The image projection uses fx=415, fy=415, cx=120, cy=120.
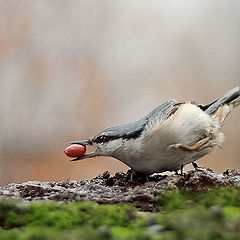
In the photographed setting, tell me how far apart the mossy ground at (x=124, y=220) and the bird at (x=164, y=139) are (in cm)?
44

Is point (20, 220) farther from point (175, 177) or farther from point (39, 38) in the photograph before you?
point (39, 38)

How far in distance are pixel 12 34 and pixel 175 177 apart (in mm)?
1563

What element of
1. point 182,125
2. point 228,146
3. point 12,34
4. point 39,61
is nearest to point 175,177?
point 182,125

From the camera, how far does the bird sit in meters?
1.63

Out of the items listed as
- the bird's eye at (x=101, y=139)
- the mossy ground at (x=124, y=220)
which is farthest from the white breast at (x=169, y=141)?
the mossy ground at (x=124, y=220)

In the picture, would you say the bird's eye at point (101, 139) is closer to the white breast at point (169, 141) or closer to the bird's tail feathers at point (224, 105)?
the white breast at point (169, 141)

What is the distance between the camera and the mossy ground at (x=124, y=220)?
2.17 feet

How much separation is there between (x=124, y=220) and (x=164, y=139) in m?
0.77

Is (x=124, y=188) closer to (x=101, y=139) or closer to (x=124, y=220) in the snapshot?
(x=101, y=139)

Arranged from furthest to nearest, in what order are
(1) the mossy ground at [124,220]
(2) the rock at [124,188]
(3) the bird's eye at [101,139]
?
(3) the bird's eye at [101,139], (2) the rock at [124,188], (1) the mossy ground at [124,220]

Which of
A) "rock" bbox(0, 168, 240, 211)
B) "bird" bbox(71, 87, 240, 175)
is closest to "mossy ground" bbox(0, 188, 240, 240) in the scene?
"rock" bbox(0, 168, 240, 211)

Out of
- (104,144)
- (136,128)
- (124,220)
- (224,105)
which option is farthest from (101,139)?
(124,220)

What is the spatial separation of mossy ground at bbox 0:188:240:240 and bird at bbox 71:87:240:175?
44cm

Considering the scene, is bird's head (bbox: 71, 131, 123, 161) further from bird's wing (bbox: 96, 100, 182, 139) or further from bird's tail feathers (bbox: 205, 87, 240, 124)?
bird's tail feathers (bbox: 205, 87, 240, 124)
